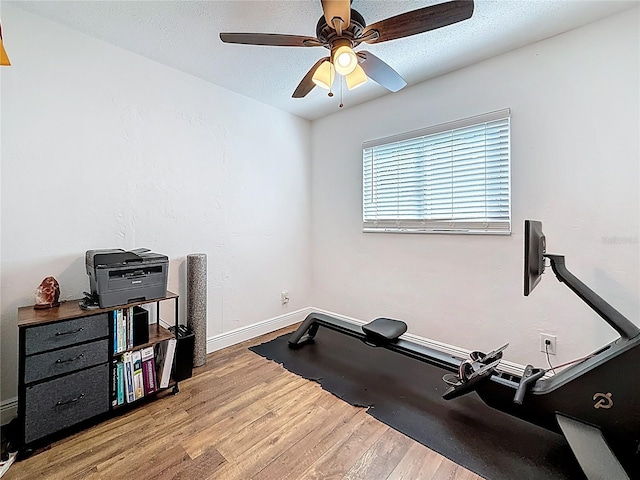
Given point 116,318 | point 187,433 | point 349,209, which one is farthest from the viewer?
point 349,209

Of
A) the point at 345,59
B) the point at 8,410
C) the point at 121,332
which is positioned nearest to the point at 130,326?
the point at 121,332

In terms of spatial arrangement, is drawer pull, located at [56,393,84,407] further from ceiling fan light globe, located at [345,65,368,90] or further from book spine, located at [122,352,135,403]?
ceiling fan light globe, located at [345,65,368,90]

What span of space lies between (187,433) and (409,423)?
1301mm

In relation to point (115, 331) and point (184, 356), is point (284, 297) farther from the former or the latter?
point (115, 331)

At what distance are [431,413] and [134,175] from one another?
2693 mm

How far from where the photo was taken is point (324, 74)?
1.83 metres

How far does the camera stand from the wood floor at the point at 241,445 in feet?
4.77

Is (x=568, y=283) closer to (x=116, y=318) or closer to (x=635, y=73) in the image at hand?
(x=635, y=73)

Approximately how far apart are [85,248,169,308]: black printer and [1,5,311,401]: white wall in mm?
328

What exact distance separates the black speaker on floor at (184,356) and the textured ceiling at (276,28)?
2.14 m

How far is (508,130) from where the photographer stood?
7.43ft

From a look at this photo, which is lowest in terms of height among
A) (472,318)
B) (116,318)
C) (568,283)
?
(472,318)

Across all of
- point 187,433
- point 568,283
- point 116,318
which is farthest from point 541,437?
point 116,318

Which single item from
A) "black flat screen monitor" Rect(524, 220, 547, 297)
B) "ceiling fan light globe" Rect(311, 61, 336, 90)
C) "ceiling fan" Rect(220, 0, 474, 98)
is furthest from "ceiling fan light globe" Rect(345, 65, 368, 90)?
"black flat screen monitor" Rect(524, 220, 547, 297)
